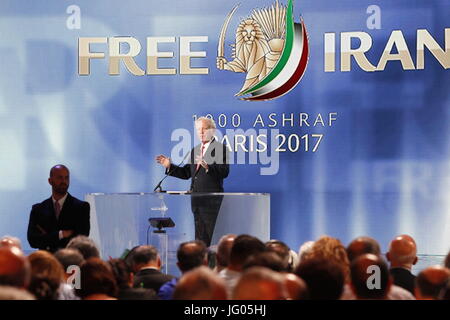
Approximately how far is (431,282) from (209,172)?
4.14 meters

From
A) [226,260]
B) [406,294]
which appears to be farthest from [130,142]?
[406,294]

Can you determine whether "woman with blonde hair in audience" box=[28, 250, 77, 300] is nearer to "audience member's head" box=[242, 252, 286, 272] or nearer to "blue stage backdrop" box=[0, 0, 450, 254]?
"audience member's head" box=[242, 252, 286, 272]

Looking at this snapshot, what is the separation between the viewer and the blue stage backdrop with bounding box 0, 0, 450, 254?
7.64m

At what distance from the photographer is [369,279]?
8.96ft

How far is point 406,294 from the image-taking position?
10.4 feet

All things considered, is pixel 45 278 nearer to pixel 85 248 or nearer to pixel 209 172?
pixel 85 248

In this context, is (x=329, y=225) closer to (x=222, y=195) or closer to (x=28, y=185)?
(x=222, y=195)

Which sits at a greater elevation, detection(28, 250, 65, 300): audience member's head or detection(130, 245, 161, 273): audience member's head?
detection(28, 250, 65, 300): audience member's head

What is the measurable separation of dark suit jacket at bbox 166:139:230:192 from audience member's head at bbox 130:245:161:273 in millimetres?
2808

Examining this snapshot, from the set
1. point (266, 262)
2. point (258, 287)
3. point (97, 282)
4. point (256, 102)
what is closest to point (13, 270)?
point (258, 287)

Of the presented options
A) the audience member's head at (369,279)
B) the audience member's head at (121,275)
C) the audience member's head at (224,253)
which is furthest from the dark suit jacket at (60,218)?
the audience member's head at (369,279)

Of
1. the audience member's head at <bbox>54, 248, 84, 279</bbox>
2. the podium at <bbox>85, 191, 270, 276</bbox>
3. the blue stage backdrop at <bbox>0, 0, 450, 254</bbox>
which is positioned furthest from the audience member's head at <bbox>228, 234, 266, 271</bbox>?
the blue stage backdrop at <bbox>0, 0, 450, 254</bbox>

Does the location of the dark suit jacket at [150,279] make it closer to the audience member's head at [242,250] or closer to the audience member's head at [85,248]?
the audience member's head at [85,248]

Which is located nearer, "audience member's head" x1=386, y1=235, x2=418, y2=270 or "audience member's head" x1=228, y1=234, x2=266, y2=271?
"audience member's head" x1=228, y1=234, x2=266, y2=271
